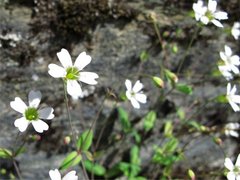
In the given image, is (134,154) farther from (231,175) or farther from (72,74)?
(72,74)

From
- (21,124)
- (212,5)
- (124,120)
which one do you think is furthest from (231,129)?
(21,124)

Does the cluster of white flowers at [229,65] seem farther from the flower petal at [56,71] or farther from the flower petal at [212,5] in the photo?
the flower petal at [56,71]

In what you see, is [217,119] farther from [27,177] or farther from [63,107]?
[27,177]

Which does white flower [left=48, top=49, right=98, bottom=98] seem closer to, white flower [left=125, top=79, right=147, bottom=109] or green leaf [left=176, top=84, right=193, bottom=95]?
white flower [left=125, top=79, right=147, bottom=109]

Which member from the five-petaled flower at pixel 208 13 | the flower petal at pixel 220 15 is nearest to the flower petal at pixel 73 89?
the five-petaled flower at pixel 208 13

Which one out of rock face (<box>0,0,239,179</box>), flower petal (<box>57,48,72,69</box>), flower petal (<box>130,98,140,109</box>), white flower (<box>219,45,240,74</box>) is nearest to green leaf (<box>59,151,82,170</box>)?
rock face (<box>0,0,239,179</box>)

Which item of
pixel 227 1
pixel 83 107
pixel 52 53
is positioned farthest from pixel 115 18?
pixel 227 1
